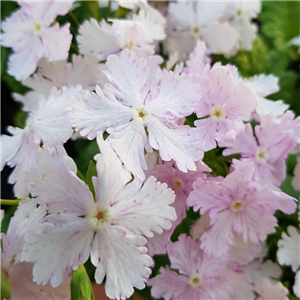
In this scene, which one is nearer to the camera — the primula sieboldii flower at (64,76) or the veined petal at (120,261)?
the veined petal at (120,261)

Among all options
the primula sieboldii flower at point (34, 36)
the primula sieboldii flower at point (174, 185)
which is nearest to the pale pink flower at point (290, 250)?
the primula sieboldii flower at point (174, 185)

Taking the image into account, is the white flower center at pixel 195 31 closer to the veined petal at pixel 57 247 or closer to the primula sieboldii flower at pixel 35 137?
the primula sieboldii flower at pixel 35 137

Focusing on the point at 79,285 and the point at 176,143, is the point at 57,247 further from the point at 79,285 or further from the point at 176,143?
the point at 176,143

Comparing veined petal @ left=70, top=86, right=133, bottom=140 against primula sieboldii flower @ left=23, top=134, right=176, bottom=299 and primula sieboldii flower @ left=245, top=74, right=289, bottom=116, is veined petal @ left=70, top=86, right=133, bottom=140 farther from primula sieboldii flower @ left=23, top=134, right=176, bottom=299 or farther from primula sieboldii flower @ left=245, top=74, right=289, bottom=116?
primula sieboldii flower @ left=245, top=74, right=289, bottom=116

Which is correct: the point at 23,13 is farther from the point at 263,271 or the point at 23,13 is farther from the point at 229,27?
the point at 263,271

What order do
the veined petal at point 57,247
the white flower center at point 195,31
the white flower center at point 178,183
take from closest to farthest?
1. the veined petal at point 57,247
2. the white flower center at point 178,183
3. the white flower center at point 195,31

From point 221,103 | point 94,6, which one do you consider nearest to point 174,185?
point 221,103
